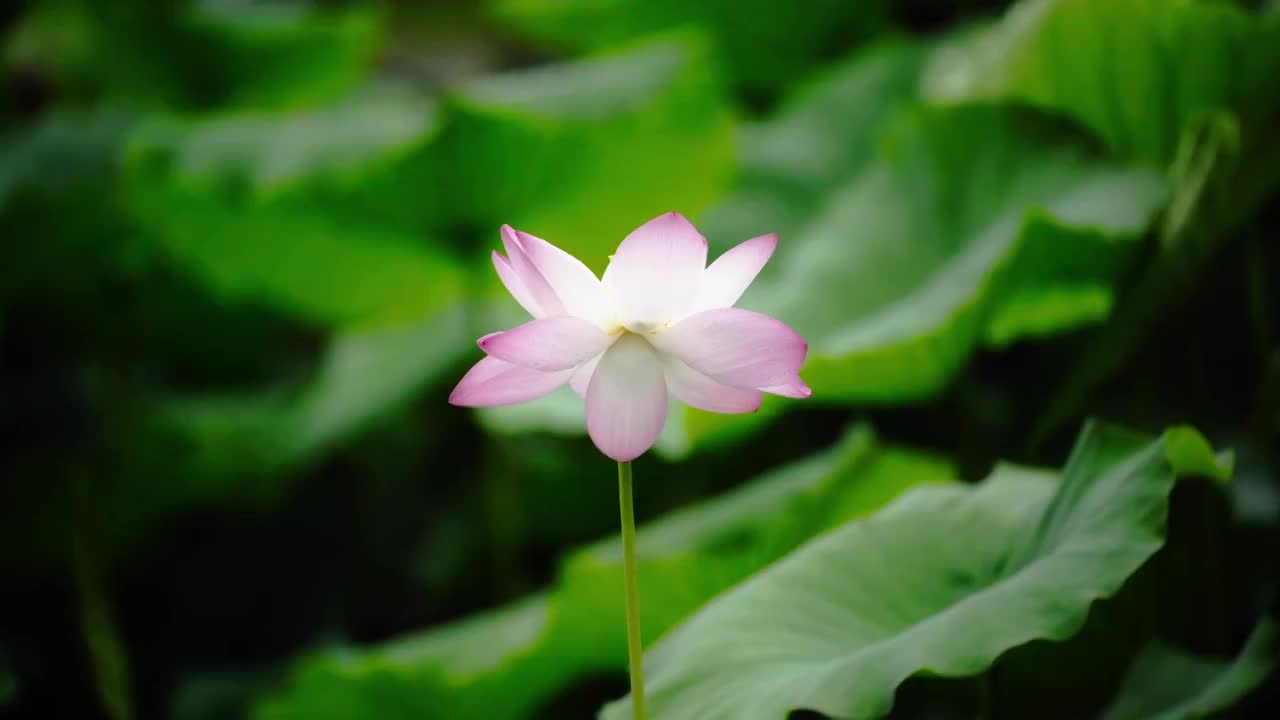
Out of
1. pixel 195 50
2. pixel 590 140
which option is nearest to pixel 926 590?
pixel 590 140

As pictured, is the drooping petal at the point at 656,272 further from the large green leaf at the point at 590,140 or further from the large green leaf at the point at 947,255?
the large green leaf at the point at 590,140

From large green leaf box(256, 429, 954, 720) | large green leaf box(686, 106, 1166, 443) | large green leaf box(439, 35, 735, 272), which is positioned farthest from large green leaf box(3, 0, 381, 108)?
large green leaf box(256, 429, 954, 720)

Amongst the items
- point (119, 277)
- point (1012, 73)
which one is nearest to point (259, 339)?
point (119, 277)

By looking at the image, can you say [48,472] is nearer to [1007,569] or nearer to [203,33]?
[203,33]

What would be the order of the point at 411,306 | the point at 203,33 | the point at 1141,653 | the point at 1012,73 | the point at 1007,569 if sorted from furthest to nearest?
the point at 203,33
the point at 411,306
the point at 1012,73
the point at 1141,653
the point at 1007,569

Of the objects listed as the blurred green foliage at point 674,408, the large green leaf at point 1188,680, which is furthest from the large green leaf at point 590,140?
the large green leaf at point 1188,680

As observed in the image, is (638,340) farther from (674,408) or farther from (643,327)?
(674,408)

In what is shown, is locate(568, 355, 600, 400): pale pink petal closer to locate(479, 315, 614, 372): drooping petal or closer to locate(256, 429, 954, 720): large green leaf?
locate(479, 315, 614, 372): drooping petal
